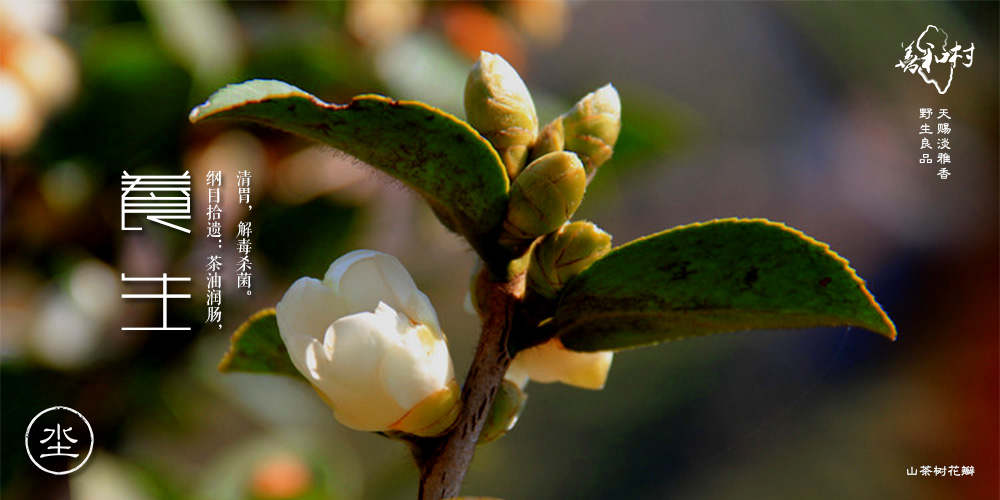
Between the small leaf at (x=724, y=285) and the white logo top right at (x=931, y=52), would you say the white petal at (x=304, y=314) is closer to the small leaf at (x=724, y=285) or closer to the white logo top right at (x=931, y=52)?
the small leaf at (x=724, y=285)

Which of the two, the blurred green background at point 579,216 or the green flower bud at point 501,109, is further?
the blurred green background at point 579,216

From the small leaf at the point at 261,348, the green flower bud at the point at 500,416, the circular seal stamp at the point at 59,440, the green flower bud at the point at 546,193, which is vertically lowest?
the circular seal stamp at the point at 59,440

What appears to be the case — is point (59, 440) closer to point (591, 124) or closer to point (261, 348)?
point (261, 348)

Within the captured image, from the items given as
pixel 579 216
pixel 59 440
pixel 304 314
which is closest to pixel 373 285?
pixel 304 314

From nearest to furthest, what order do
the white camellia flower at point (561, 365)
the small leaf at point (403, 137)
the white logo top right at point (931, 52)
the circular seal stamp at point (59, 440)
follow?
the small leaf at point (403, 137) → the white camellia flower at point (561, 365) → the circular seal stamp at point (59, 440) → the white logo top right at point (931, 52)

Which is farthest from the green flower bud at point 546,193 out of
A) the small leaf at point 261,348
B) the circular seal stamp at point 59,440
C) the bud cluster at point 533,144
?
the circular seal stamp at point 59,440

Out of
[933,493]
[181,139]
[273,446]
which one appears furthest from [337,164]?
[933,493]

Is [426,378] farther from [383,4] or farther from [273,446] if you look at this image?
[383,4]
